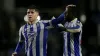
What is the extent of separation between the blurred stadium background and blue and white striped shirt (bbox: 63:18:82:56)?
6221 millimetres

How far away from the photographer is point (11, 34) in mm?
21516

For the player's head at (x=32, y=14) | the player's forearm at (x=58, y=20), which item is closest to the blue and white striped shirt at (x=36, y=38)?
the player's forearm at (x=58, y=20)

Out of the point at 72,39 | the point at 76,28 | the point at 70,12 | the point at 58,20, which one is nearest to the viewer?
the point at 70,12

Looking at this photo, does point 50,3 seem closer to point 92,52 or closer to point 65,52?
point 92,52

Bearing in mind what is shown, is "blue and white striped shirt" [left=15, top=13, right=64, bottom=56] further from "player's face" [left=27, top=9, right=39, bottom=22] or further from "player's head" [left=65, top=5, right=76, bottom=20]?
"player's head" [left=65, top=5, right=76, bottom=20]

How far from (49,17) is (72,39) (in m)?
8.81

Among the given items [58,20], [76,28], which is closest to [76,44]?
[76,28]

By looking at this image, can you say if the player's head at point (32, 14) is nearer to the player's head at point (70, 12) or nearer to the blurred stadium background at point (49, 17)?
the player's head at point (70, 12)

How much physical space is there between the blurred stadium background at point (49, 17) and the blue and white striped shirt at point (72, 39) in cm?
622

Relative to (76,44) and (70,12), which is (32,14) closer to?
(70,12)

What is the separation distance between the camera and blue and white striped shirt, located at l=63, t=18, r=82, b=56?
480 inches

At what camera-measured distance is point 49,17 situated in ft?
69.3

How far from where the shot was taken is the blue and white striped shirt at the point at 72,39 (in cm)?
1220

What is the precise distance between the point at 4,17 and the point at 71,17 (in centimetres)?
982
